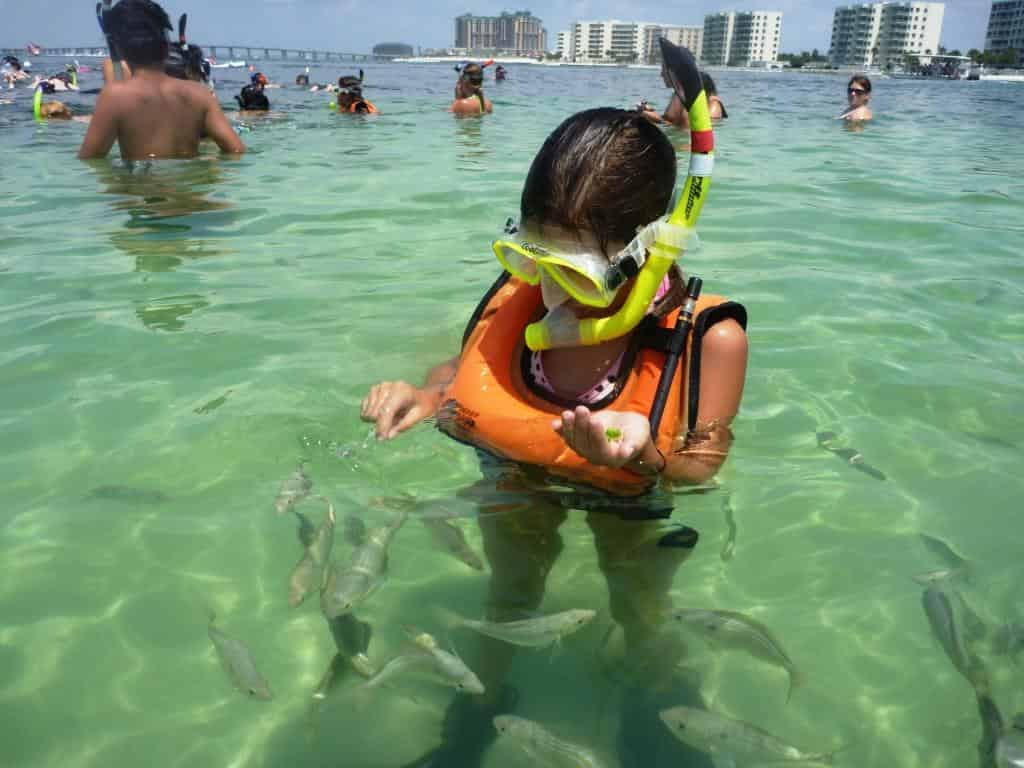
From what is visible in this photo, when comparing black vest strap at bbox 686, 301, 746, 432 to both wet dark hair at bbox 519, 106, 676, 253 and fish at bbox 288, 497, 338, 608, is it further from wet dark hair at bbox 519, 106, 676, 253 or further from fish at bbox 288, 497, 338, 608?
fish at bbox 288, 497, 338, 608

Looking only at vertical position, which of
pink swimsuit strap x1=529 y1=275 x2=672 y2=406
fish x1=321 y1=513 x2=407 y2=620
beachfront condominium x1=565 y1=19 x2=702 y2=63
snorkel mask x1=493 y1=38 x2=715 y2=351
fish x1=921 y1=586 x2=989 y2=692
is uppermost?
beachfront condominium x1=565 y1=19 x2=702 y2=63

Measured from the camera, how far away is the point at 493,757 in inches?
85.6

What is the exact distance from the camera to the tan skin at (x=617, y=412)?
213cm

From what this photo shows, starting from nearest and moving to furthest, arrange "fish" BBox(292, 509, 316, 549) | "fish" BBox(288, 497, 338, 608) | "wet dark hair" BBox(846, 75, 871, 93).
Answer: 1. "fish" BBox(288, 497, 338, 608)
2. "fish" BBox(292, 509, 316, 549)
3. "wet dark hair" BBox(846, 75, 871, 93)

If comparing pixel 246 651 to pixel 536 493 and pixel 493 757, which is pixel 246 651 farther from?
pixel 536 493

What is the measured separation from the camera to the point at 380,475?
3430 millimetres

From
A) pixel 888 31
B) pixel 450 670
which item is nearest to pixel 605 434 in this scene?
pixel 450 670

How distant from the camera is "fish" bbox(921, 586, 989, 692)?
2.44 meters

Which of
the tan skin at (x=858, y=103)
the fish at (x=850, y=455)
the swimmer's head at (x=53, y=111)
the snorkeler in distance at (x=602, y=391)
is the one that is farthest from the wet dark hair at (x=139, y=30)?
the tan skin at (x=858, y=103)

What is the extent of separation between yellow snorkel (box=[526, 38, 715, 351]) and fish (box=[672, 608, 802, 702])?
0.91 metres

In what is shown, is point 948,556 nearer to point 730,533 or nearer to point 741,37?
point 730,533

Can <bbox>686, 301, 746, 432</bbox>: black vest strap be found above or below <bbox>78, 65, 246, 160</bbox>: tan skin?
below

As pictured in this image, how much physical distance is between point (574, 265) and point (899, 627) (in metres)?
1.67

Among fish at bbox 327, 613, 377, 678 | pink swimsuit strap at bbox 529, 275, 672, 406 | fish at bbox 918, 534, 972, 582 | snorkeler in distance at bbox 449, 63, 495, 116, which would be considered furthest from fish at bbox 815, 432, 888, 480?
snorkeler in distance at bbox 449, 63, 495, 116
